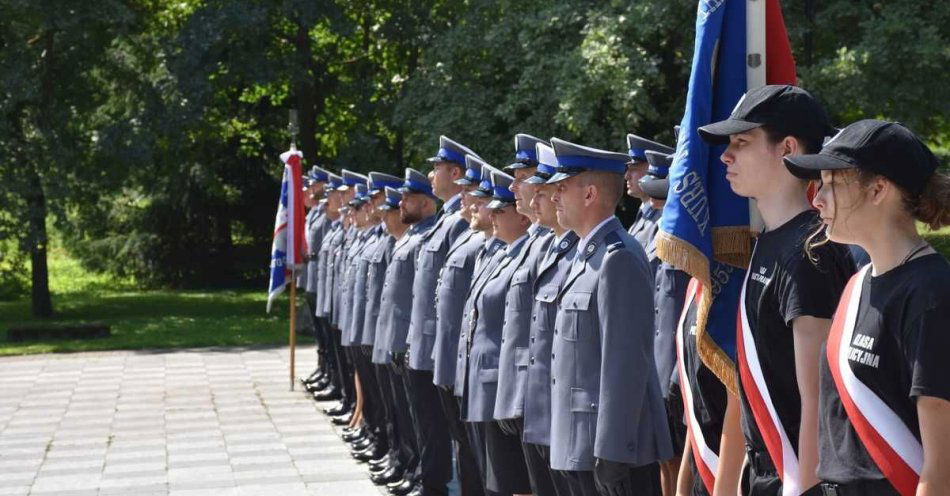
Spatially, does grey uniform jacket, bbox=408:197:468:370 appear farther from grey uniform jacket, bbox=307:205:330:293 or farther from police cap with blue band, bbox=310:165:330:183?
police cap with blue band, bbox=310:165:330:183

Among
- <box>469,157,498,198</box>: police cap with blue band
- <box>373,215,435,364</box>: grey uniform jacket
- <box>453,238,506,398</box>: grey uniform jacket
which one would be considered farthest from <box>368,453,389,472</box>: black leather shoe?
<box>469,157,498,198</box>: police cap with blue band

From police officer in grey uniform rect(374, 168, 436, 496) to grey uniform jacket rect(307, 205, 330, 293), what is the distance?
17.7 ft

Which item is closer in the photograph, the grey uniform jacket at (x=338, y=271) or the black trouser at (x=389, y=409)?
the black trouser at (x=389, y=409)

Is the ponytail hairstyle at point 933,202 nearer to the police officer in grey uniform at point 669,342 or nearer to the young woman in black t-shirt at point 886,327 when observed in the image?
the young woman in black t-shirt at point 886,327

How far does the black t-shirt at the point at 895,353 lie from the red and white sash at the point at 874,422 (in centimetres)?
2

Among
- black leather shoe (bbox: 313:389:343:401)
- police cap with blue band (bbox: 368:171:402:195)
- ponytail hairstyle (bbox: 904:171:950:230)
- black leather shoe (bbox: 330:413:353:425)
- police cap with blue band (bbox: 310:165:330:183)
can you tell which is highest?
police cap with blue band (bbox: 310:165:330:183)

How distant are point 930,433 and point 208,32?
22591mm

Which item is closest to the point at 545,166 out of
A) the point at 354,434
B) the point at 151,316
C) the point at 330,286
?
the point at 354,434

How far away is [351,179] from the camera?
12.5m

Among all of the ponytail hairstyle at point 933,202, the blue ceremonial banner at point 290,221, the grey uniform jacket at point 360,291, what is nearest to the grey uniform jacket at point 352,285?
the grey uniform jacket at point 360,291

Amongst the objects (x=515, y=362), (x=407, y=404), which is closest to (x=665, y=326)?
(x=515, y=362)

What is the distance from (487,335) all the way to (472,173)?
60.7 inches

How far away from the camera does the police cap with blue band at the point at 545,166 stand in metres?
5.34

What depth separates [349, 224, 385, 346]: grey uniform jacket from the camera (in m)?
10.0
